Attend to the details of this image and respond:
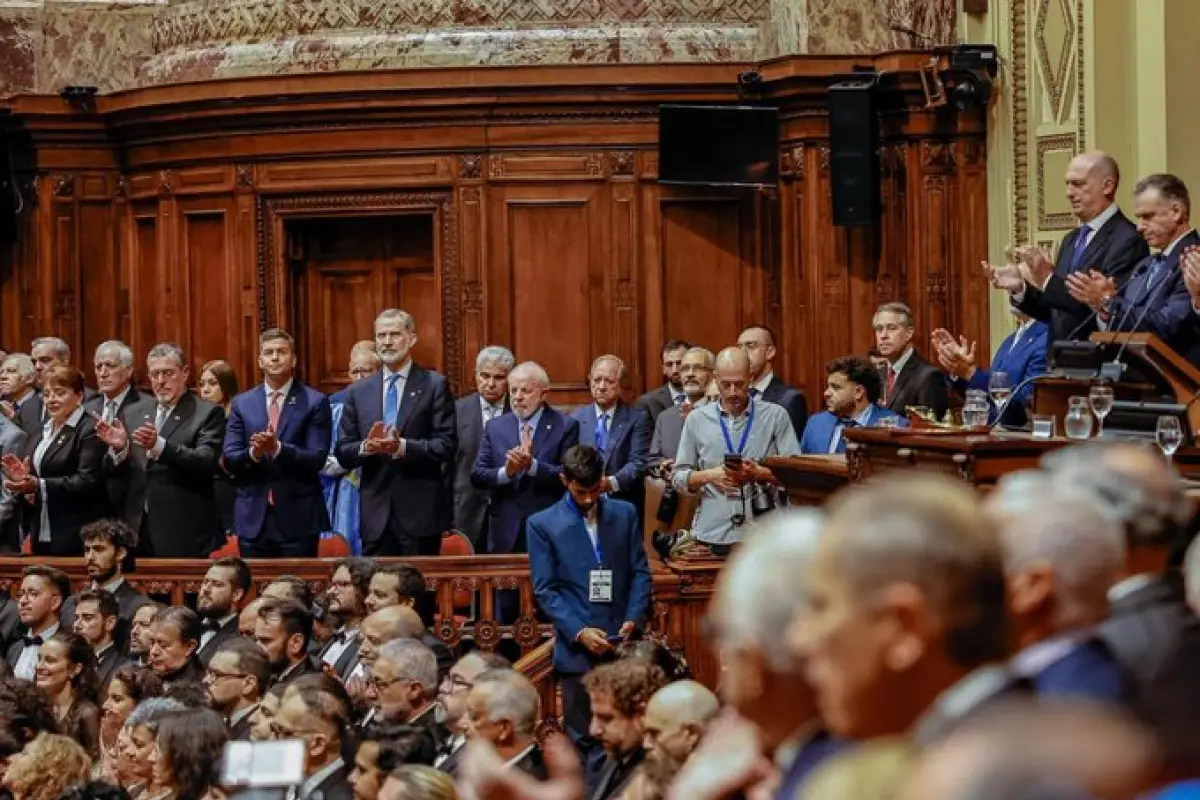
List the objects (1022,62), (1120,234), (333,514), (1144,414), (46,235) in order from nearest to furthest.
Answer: (1144,414)
(1120,234)
(333,514)
(1022,62)
(46,235)

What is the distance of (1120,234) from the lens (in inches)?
282

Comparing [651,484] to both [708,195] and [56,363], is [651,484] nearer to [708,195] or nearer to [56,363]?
[56,363]

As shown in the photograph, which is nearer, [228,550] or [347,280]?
[228,550]

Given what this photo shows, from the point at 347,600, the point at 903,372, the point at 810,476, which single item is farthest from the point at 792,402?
the point at 810,476

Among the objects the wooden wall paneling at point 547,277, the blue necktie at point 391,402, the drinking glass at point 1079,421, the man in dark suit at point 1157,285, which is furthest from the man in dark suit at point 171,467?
the drinking glass at point 1079,421

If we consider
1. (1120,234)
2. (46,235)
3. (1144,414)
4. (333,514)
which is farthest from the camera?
(46,235)

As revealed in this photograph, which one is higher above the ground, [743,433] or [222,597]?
[743,433]

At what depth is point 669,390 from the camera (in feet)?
35.0

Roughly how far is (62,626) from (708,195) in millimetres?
4897

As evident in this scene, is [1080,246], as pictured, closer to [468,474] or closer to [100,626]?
[468,474]

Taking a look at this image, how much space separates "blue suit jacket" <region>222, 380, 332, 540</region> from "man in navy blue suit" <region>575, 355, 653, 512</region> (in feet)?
3.62

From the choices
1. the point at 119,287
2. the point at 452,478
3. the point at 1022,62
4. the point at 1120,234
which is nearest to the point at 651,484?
the point at 452,478

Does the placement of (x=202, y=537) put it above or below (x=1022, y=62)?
below

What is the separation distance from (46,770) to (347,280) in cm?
671
